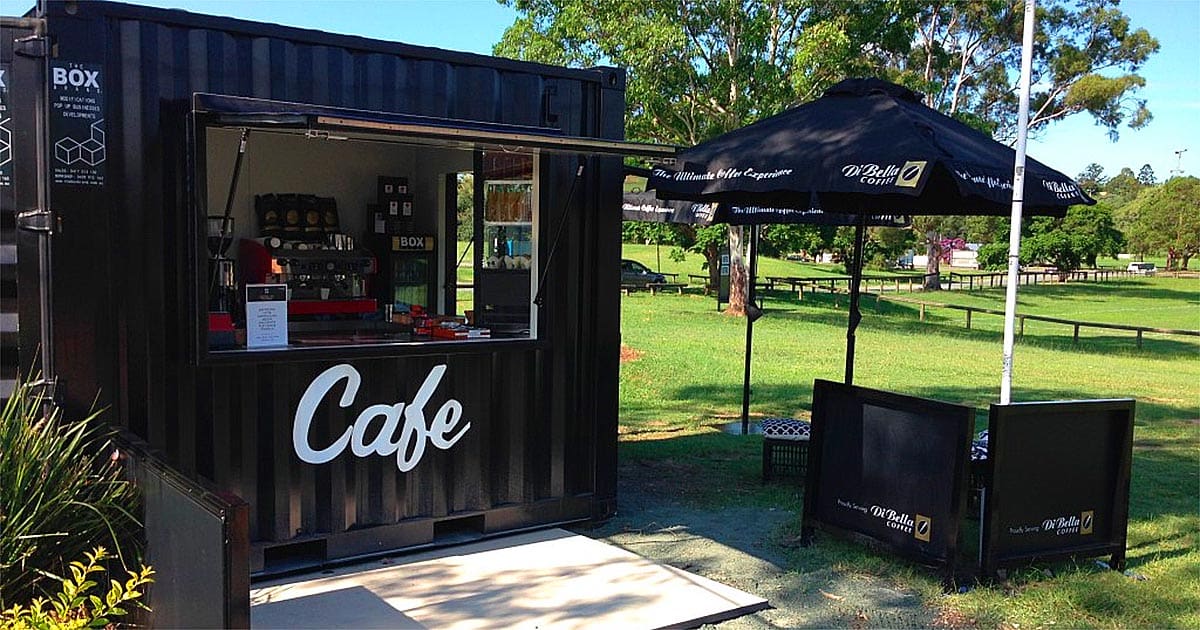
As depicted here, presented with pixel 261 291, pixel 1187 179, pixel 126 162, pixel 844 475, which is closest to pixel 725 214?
pixel 844 475

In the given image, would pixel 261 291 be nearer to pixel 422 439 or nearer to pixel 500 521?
pixel 422 439

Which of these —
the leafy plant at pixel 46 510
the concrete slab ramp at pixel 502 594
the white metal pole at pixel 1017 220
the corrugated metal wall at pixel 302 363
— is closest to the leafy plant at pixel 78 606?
the leafy plant at pixel 46 510

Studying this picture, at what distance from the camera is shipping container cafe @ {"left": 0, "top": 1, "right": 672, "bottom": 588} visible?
4824 millimetres

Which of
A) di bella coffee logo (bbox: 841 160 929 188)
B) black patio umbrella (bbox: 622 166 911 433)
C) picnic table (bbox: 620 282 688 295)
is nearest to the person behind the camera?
di bella coffee logo (bbox: 841 160 929 188)

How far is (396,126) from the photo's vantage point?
4.89 meters

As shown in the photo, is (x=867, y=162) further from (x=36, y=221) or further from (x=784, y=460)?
(x=36, y=221)

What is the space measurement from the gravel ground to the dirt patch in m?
7.31

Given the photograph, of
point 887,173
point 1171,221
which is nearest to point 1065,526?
point 887,173

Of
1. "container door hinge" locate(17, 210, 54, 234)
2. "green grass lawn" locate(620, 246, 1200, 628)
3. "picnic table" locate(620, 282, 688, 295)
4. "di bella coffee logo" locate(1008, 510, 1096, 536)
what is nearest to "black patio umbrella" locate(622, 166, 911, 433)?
"green grass lawn" locate(620, 246, 1200, 628)

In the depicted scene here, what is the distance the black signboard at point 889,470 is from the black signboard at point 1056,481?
220mm

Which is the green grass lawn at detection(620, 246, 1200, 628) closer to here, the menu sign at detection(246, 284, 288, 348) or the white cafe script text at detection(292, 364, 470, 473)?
the white cafe script text at detection(292, 364, 470, 473)

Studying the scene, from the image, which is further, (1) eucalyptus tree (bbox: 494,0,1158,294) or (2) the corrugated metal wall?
(1) eucalyptus tree (bbox: 494,0,1158,294)

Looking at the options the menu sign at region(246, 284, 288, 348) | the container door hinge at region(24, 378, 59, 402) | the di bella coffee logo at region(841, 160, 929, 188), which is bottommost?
the container door hinge at region(24, 378, 59, 402)

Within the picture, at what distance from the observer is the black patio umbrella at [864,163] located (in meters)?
5.61
